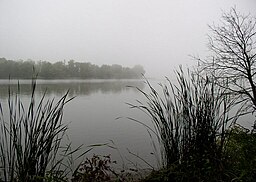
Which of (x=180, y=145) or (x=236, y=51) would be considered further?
(x=236, y=51)

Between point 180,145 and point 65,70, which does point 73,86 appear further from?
point 180,145

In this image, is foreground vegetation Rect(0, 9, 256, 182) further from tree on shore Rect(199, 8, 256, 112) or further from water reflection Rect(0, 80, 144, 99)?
tree on shore Rect(199, 8, 256, 112)

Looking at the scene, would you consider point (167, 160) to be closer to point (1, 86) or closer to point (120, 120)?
point (1, 86)

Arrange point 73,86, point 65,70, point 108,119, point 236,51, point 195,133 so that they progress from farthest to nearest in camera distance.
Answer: point 236,51
point 108,119
point 65,70
point 73,86
point 195,133

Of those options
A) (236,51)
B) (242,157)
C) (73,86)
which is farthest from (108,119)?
(236,51)

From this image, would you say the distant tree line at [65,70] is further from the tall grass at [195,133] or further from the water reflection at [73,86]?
the tall grass at [195,133]

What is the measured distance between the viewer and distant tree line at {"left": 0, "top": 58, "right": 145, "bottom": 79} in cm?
203

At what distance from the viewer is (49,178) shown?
34.7 inches

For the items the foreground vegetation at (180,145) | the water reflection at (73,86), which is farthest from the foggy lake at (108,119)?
the foreground vegetation at (180,145)

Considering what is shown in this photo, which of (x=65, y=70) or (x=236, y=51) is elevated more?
(x=236, y=51)

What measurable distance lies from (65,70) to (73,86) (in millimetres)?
257

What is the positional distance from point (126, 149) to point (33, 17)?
1.92m

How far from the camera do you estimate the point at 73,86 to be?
7.84 feet

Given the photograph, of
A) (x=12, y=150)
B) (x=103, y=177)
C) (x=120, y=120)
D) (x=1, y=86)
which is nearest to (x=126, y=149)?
(x=120, y=120)
